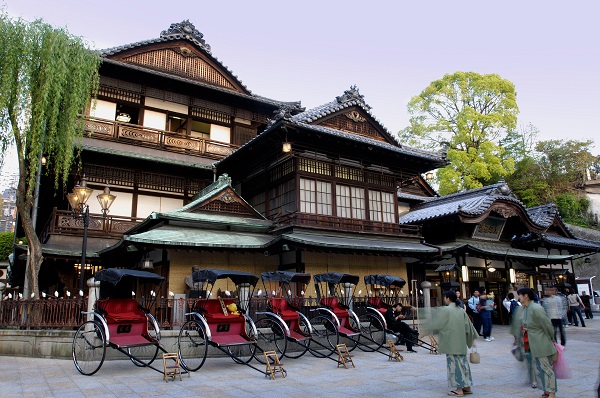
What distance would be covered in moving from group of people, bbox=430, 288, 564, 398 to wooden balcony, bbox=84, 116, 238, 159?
54.5 feet

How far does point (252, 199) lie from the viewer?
22.0 meters

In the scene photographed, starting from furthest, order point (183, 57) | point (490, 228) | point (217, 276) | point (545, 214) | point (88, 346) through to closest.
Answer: point (545, 214) → point (490, 228) → point (183, 57) → point (217, 276) → point (88, 346)

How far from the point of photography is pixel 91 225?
19.9 metres

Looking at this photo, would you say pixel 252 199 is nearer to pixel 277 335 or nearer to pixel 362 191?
pixel 362 191

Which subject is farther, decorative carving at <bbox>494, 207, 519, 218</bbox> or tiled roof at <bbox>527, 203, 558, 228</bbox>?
tiled roof at <bbox>527, 203, 558, 228</bbox>

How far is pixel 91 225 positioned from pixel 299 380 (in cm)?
1446

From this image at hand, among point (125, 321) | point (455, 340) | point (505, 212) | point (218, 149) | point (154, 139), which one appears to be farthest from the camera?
point (218, 149)

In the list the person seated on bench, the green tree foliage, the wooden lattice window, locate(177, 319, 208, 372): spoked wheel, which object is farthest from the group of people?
the green tree foliage

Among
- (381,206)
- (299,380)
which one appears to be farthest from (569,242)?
(299,380)

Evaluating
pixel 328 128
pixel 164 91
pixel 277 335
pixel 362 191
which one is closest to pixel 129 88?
pixel 164 91

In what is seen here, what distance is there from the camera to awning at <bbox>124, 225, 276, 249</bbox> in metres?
14.9

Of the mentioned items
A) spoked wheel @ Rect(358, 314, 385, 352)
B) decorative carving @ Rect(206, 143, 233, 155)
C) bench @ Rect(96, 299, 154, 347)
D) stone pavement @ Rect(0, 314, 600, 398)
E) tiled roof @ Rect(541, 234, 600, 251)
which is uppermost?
decorative carving @ Rect(206, 143, 233, 155)

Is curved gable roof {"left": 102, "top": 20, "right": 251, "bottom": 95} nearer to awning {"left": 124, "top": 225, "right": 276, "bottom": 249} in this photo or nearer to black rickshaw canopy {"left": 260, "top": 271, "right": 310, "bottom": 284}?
awning {"left": 124, "top": 225, "right": 276, "bottom": 249}

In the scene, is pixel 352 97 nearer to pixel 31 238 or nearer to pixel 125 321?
pixel 31 238
